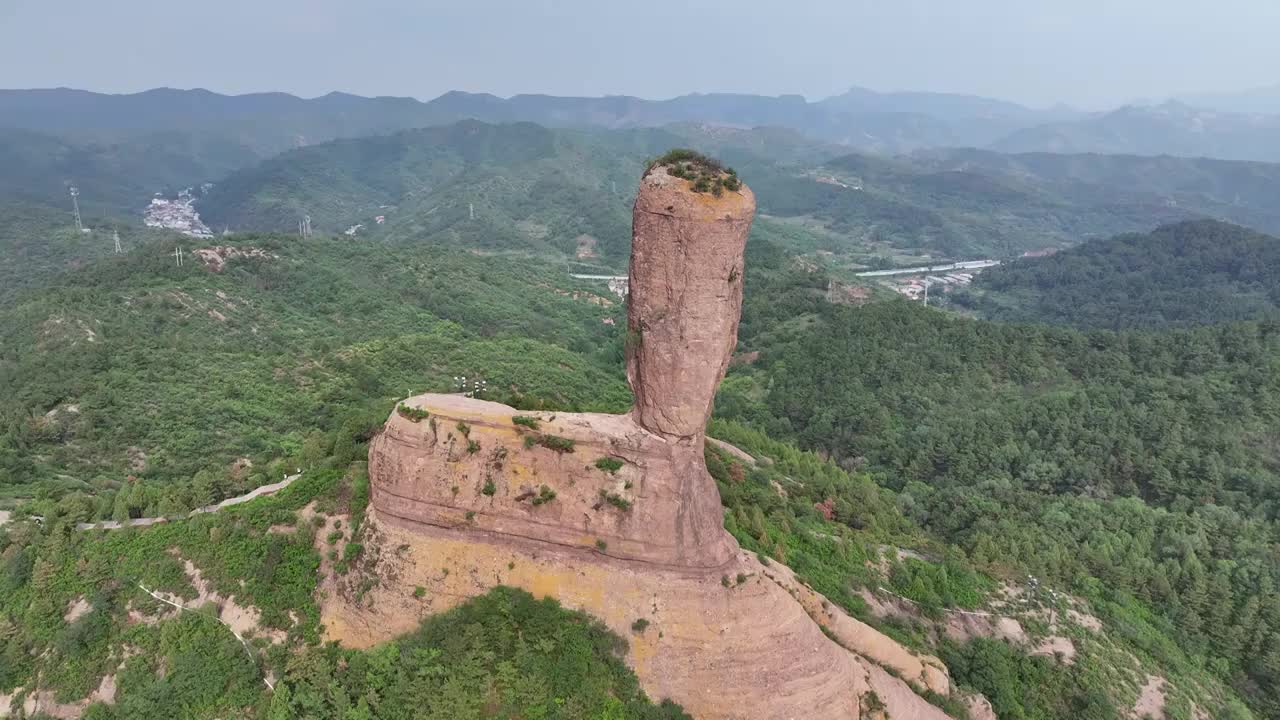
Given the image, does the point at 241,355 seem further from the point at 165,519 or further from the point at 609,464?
the point at 609,464

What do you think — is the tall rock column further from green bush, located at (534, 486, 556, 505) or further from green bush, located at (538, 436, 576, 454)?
green bush, located at (534, 486, 556, 505)

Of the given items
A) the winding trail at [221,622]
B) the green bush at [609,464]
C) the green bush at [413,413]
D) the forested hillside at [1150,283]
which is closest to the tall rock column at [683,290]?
the green bush at [609,464]

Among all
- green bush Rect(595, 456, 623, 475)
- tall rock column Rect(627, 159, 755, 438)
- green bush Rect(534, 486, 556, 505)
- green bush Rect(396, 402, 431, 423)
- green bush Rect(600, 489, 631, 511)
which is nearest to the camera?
tall rock column Rect(627, 159, 755, 438)

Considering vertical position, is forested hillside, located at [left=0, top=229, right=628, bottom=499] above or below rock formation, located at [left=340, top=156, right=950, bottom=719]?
below

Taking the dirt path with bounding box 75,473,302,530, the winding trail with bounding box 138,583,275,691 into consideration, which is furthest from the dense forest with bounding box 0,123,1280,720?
the dirt path with bounding box 75,473,302,530

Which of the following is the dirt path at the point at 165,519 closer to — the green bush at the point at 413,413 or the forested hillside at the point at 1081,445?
the green bush at the point at 413,413

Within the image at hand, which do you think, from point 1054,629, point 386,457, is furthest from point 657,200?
point 1054,629
